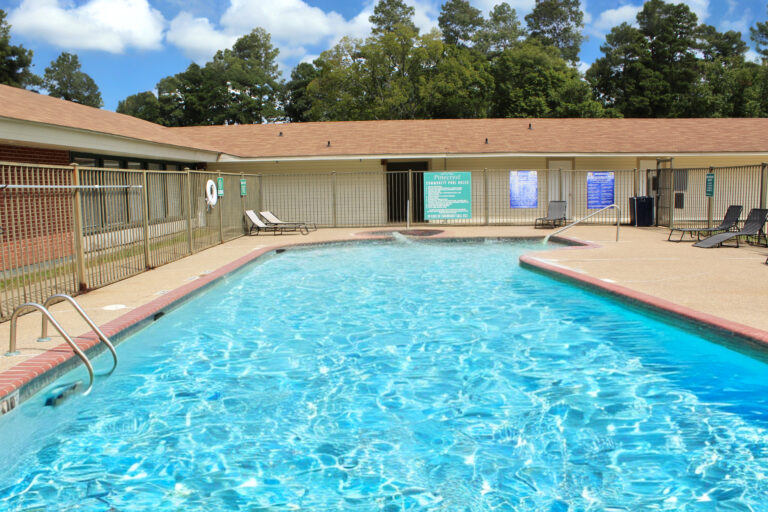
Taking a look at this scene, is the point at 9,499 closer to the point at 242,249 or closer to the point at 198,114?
the point at 242,249

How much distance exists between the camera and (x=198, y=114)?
51062mm

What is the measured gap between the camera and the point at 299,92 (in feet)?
176

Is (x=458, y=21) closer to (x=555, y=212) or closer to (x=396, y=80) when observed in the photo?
(x=396, y=80)

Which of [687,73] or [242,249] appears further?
[687,73]

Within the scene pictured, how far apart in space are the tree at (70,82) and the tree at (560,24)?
56.5 meters

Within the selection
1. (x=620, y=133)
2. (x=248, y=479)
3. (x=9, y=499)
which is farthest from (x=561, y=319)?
(x=620, y=133)

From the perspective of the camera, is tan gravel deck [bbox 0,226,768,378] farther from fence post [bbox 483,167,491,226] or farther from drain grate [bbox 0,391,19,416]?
fence post [bbox 483,167,491,226]

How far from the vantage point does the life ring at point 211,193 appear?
49.0 feet

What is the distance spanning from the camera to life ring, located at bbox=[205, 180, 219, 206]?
49.0ft

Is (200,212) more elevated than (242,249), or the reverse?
(200,212)

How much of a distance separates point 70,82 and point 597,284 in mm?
89226


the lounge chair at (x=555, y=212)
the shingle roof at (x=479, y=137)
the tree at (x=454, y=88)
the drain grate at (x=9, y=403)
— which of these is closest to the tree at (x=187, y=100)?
the tree at (x=454, y=88)

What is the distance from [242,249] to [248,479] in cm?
1135

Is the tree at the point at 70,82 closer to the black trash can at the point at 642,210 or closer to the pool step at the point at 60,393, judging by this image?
the black trash can at the point at 642,210
